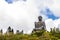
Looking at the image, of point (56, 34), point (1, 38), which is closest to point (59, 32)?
point (56, 34)

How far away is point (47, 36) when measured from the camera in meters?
30.5

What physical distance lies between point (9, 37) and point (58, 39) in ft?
22.5

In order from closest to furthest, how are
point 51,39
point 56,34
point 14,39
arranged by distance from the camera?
1. point 14,39
2. point 51,39
3. point 56,34

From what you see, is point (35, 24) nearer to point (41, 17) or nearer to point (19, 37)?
point (41, 17)

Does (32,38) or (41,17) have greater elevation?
(41,17)

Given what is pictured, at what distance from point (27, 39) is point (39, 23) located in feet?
48.2

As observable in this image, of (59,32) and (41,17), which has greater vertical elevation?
(41,17)

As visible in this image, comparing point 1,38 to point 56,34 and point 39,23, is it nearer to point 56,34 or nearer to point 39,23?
point 56,34

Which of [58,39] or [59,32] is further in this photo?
[59,32]

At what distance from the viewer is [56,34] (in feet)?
114

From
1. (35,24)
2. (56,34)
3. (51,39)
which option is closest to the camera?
(51,39)

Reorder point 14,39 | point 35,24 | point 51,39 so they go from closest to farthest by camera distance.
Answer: point 14,39 < point 51,39 < point 35,24

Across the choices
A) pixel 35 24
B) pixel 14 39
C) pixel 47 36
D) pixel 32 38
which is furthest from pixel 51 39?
pixel 35 24

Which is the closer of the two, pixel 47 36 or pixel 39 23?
pixel 47 36
